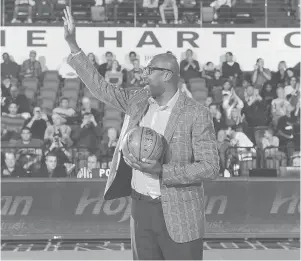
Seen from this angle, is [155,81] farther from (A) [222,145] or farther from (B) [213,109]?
(B) [213,109]

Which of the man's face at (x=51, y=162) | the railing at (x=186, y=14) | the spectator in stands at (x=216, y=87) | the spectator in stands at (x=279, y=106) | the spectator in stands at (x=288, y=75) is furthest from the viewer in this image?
the railing at (x=186, y=14)

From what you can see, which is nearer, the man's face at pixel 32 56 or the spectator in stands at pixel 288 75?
the spectator in stands at pixel 288 75

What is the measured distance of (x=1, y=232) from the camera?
11.4 metres

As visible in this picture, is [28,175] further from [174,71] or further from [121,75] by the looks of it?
[174,71]

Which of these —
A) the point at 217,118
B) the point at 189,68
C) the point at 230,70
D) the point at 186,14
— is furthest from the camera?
the point at 186,14

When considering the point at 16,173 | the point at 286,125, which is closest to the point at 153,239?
the point at 16,173

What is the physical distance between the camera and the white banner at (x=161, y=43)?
790 inches

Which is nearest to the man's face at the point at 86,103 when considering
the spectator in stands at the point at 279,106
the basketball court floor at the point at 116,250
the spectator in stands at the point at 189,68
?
the spectator in stands at the point at 189,68

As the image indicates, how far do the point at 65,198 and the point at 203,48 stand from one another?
9.70 metres

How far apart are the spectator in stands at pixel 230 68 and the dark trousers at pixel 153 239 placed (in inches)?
549

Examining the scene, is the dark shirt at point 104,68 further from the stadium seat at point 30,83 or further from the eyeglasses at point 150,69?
the eyeglasses at point 150,69

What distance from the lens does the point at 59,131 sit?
578 inches

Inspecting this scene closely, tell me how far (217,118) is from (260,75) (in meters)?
3.36

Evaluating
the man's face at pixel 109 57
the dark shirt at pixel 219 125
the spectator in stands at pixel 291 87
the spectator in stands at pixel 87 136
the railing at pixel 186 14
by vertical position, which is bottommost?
the spectator in stands at pixel 87 136
